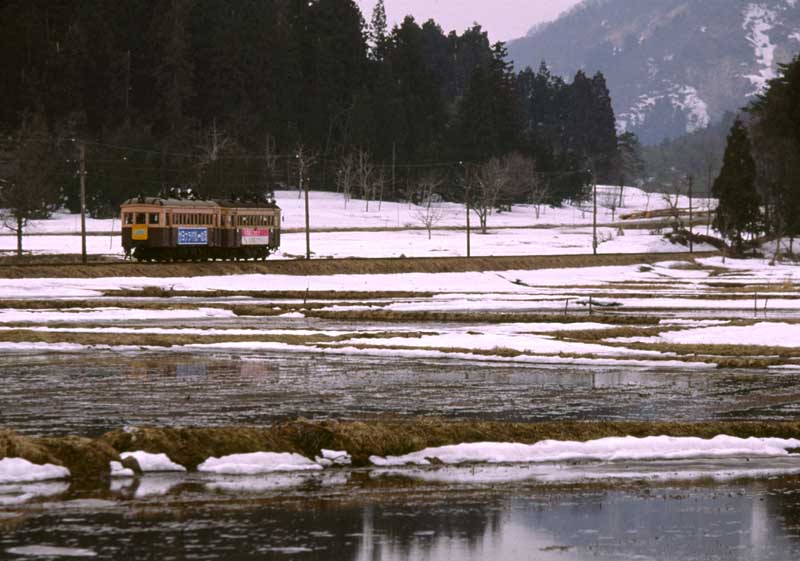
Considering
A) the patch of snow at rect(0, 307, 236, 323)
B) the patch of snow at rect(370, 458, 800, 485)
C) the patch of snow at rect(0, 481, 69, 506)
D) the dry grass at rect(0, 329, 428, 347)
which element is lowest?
the patch of snow at rect(0, 307, 236, 323)

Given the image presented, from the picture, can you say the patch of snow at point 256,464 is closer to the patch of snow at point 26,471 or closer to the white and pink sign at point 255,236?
the patch of snow at point 26,471

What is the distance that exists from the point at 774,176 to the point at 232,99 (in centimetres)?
7232

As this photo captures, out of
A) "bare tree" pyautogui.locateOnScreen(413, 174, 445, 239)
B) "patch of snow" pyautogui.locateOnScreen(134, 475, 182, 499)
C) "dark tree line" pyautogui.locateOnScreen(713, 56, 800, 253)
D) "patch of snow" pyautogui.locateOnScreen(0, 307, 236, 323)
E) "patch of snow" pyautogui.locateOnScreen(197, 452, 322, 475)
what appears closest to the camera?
"patch of snow" pyautogui.locateOnScreen(134, 475, 182, 499)

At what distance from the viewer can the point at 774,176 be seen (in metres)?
118

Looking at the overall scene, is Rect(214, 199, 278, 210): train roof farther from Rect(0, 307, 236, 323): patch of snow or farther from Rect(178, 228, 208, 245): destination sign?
Rect(0, 307, 236, 323): patch of snow

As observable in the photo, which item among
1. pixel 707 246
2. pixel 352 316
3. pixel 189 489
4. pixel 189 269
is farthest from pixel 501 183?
pixel 189 489

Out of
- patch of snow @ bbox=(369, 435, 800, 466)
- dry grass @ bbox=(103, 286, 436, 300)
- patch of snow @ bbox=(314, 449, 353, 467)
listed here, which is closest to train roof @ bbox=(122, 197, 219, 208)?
dry grass @ bbox=(103, 286, 436, 300)

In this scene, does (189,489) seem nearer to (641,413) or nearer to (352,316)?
(641,413)

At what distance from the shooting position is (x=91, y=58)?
146250 millimetres

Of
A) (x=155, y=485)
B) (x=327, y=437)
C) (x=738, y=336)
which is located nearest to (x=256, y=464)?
(x=327, y=437)

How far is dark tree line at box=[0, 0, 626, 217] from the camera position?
434 ft

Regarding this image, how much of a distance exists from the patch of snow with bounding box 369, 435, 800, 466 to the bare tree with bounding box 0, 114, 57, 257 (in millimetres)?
62158

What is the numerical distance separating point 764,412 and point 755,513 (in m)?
8.44

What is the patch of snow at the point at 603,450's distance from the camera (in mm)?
18188
